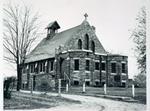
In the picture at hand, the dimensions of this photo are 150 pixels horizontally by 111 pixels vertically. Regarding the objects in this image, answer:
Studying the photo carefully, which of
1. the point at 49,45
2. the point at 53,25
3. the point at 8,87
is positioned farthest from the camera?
the point at 49,45

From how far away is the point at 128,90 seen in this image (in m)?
4.84

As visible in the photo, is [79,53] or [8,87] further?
[79,53]

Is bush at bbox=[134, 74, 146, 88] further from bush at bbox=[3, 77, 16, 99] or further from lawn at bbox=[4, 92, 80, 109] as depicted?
bush at bbox=[3, 77, 16, 99]

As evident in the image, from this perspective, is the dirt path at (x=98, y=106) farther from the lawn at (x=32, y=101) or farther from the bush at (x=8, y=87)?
the bush at (x=8, y=87)

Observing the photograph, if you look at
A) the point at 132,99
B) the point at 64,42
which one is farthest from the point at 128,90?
the point at 64,42

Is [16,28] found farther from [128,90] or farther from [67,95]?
[128,90]

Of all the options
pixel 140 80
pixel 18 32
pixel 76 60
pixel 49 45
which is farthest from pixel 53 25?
pixel 140 80

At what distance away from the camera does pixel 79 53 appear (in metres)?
4.88

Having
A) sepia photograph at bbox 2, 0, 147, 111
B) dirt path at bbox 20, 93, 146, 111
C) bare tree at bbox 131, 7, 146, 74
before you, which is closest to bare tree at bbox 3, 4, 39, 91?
sepia photograph at bbox 2, 0, 147, 111

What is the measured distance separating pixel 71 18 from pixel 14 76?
1.19 meters

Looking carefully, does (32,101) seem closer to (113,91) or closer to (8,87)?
(8,87)

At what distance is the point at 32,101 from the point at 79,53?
3.22 feet

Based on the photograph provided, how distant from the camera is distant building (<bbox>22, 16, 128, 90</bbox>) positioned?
4.85 meters

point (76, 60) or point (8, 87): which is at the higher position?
point (76, 60)
